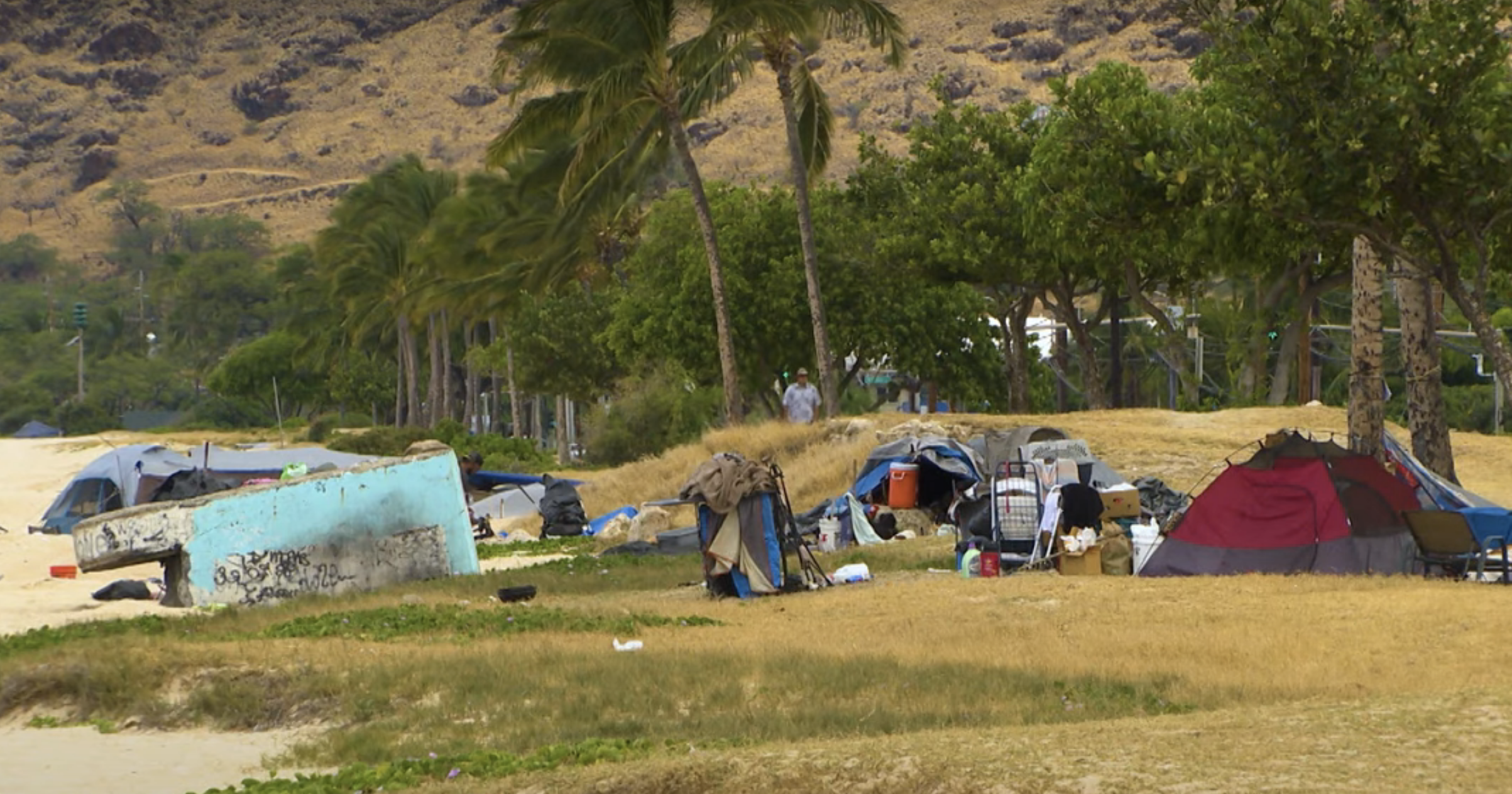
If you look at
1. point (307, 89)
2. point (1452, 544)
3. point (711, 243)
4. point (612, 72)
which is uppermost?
point (307, 89)

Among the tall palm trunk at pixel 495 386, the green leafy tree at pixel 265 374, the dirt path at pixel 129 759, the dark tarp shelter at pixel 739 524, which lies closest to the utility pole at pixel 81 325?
the green leafy tree at pixel 265 374

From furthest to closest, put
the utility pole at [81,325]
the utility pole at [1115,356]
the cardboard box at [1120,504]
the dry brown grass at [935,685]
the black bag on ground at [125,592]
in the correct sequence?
1. the utility pole at [81,325]
2. the utility pole at [1115,356]
3. the black bag on ground at [125,592]
4. the cardboard box at [1120,504]
5. the dry brown grass at [935,685]

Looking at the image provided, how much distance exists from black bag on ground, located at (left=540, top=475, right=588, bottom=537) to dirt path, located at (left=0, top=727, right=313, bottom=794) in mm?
16602

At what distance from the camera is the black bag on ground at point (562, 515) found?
3022 centimetres

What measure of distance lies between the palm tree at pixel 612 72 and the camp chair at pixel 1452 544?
17185mm

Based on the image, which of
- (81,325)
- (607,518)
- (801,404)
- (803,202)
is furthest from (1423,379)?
(81,325)

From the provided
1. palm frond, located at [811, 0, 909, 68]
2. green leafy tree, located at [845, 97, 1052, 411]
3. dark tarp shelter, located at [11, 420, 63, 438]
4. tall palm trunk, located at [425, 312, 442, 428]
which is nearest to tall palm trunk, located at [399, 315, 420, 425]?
tall palm trunk, located at [425, 312, 442, 428]

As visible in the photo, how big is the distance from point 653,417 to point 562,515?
55.6 feet

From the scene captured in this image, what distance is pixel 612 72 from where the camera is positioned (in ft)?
105

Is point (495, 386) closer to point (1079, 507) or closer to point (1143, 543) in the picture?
point (1079, 507)

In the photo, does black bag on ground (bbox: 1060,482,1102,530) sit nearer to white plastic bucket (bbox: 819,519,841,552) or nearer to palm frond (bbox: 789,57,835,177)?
white plastic bucket (bbox: 819,519,841,552)

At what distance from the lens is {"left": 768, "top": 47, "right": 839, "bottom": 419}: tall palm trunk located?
3275 cm

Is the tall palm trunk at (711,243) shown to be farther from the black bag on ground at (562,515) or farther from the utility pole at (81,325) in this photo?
the utility pole at (81,325)

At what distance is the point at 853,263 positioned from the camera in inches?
1708
